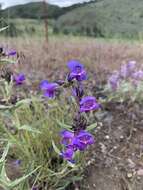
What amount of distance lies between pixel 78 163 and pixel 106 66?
1743mm

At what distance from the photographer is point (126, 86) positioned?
3297 millimetres

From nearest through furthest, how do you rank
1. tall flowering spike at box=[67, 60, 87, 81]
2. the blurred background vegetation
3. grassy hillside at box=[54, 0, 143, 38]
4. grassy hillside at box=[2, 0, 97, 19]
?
1. tall flowering spike at box=[67, 60, 87, 81]
2. grassy hillside at box=[54, 0, 143, 38]
3. the blurred background vegetation
4. grassy hillside at box=[2, 0, 97, 19]

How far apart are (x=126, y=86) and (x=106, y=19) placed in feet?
8.44

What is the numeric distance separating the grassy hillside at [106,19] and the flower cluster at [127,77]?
4.06 ft

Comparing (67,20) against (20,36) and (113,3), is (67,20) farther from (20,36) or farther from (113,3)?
(113,3)

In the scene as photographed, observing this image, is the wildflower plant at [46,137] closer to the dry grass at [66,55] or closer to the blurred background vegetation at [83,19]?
the dry grass at [66,55]

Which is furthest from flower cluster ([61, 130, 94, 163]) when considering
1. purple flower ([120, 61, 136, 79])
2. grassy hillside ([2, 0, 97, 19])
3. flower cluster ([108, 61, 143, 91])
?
grassy hillside ([2, 0, 97, 19])

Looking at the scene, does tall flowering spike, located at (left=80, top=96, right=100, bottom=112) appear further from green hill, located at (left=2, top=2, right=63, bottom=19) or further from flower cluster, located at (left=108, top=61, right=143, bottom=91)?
green hill, located at (left=2, top=2, right=63, bottom=19)

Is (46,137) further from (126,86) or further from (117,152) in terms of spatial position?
(126,86)

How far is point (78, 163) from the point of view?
2531 mm

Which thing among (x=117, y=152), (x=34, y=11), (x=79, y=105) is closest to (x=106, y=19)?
(x=34, y=11)

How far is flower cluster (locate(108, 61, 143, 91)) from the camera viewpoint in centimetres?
339

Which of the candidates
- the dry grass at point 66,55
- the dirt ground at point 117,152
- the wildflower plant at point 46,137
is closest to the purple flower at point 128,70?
the dirt ground at point 117,152

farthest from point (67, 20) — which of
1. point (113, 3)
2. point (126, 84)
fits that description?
point (126, 84)
